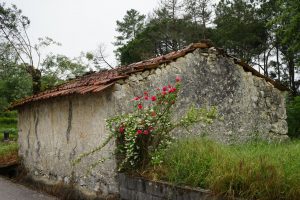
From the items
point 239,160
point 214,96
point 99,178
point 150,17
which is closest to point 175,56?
point 214,96

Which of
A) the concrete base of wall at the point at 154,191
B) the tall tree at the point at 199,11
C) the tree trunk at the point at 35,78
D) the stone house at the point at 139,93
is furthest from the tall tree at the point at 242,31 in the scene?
the concrete base of wall at the point at 154,191

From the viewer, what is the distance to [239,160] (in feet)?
17.3

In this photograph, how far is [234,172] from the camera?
500 centimetres

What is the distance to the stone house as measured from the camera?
26.2 ft

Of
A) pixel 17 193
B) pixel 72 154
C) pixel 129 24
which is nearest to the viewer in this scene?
pixel 72 154

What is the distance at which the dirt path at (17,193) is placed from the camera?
379 inches

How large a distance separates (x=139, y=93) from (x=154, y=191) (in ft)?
8.35

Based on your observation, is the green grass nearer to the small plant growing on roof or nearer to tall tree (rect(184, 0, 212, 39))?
the small plant growing on roof

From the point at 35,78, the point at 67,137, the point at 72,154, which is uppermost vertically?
the point at 35,78

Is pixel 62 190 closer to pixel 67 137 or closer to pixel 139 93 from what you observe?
pixel 67 137

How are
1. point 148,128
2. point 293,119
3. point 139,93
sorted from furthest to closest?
point 293,119 < point 139,93 < point 148,128

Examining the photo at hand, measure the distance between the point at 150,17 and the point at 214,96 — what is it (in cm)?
3240

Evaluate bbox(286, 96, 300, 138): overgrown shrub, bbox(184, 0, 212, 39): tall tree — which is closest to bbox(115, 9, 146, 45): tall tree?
bbox(184, 0, 212, 39): tall tree

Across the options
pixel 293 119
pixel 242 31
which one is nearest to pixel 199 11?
pixel 242 31
